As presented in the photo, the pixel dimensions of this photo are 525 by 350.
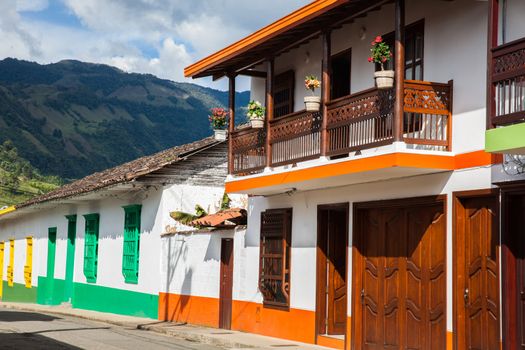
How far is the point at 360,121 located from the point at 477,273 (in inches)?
112

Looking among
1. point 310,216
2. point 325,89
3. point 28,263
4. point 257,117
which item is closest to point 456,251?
point 325,89

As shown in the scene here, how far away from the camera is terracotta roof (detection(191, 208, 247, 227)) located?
1925 cm

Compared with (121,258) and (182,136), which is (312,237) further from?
(182,136)

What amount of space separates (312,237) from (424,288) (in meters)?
3.54

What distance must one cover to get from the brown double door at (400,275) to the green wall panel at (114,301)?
897 centimetres

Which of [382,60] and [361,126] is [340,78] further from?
[382,60]

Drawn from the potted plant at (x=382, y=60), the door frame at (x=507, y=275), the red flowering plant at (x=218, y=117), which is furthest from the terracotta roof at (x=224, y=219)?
the door frame at (x=507, y=275)

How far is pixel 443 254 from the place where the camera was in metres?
12.3

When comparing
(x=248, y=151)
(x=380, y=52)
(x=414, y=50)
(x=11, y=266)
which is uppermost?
(x=414, y=50)

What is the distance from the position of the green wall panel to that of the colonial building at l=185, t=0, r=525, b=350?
530 centimetres

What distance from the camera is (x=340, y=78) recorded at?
16062mm

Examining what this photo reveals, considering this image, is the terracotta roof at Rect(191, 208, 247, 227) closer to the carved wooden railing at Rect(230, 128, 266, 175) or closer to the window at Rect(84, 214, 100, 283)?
the carved wooden railing at Rect(230, 128, 266, 175)

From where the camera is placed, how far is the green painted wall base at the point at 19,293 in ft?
111

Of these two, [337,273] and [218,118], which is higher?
[218,118]
